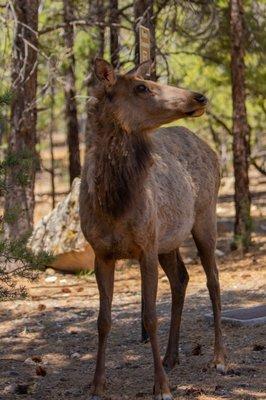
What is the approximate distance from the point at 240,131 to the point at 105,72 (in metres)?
8.23

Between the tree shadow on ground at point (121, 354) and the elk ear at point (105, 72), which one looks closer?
the elk ear at point (105, 72)

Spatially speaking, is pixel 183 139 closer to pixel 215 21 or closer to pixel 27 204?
pixel 27 204

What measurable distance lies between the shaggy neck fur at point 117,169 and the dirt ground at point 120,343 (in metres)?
1.49

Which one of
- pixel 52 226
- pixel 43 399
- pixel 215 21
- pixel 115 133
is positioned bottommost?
pixel 43 399

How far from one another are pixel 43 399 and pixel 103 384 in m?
0.48

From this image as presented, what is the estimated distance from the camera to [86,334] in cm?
861

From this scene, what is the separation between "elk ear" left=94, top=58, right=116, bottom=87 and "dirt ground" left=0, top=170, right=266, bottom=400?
2420 millimetres

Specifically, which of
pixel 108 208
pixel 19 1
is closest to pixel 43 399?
pixel 108 208

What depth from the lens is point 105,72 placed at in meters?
6.19

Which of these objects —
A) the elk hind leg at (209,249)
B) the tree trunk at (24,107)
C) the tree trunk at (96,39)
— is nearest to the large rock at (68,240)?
the tree trunk at (24,107)

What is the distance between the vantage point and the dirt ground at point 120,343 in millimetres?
6387

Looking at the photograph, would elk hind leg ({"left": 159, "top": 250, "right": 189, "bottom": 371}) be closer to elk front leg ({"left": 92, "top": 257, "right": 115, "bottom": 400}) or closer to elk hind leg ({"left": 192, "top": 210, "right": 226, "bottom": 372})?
elk hind leg ({"left": 192, "top": 210, "right": 226, "bottom": 372})

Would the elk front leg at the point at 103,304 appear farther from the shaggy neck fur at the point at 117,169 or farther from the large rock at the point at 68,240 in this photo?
the large rock at the point at 68,240

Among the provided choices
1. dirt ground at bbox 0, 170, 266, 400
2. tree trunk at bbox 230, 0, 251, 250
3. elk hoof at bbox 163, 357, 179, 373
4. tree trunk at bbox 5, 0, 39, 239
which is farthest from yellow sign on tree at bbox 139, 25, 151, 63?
tree trunk at bbox 230, 0, 251, 250
